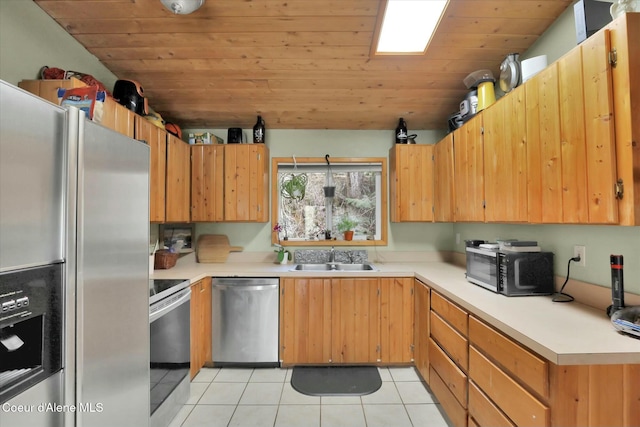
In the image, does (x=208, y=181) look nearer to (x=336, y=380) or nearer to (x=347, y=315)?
(x=347, y=315)

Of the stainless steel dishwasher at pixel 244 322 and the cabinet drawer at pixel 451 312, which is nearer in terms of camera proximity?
the cabinet drawer at pixel 451 312

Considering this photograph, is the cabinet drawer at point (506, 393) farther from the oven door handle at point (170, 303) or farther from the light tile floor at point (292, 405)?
the oven door handle at point (170, 303)

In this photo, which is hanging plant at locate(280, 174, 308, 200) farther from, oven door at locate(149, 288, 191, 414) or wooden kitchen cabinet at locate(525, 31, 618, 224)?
wooden kitchen cabinet at locate(525, 31, 618, 224)

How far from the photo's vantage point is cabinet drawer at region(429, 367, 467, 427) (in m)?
1.70

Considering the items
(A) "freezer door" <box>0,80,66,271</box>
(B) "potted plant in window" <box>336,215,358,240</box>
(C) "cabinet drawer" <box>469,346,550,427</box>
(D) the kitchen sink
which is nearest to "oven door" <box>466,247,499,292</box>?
(C) "cabinet drawer" <box>469,346,550,427</box>

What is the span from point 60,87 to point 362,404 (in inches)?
110

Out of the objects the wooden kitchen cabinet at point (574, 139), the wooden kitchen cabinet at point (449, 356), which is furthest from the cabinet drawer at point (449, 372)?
the wooden kitchen cabinet at point (574, 139)

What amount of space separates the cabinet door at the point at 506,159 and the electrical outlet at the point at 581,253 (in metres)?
0.35

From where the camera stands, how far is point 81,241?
98 centimetres

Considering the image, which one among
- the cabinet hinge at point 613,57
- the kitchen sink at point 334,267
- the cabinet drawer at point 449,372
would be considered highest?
the cabinet hinge at point 613,57

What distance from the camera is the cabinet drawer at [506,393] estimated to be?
1.13 m

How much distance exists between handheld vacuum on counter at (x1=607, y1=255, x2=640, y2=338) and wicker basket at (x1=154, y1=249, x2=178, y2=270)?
119 inches

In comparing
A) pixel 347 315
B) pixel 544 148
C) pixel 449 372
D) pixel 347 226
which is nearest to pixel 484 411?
pixel 449 372

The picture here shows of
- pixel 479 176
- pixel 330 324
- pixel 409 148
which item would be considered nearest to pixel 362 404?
pixel 330 324
